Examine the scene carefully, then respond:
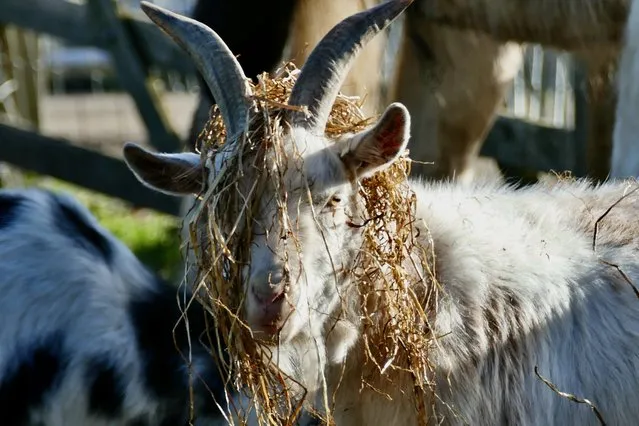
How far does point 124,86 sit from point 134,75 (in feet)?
0.43

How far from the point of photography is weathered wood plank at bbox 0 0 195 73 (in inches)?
299

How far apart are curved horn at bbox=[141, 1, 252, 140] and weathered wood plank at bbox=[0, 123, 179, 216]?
4.09 metres

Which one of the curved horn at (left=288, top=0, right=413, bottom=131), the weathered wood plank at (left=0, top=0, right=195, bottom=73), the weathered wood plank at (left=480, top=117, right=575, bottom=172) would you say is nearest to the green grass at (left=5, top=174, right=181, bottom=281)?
the weathered wood plank at (left=0, top=0, right=195, bottom=73)

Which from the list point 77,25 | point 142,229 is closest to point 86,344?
point 77,25

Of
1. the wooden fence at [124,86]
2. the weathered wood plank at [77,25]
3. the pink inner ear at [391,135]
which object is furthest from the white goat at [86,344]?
the weathered wood plank at [77,25]

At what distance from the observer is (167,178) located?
3.48 metres

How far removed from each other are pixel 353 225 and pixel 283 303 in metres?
0.36

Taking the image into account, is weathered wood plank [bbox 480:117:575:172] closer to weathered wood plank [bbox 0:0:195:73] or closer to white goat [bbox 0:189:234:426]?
weathered wood plank [bbox 0:0:195:73]

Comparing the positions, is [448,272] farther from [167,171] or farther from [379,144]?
[167,171]

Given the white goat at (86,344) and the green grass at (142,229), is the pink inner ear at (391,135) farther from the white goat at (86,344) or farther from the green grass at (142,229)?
the green grass at (142,229)

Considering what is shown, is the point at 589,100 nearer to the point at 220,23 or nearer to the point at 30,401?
the point at 220,23

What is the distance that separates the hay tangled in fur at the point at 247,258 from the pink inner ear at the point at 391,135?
19 cm

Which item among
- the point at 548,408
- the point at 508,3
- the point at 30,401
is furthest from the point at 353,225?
the point at 508,3

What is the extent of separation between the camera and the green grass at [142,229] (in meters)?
7.41
